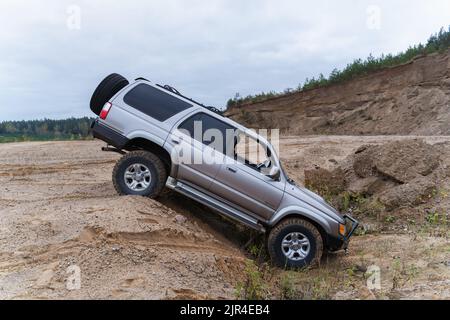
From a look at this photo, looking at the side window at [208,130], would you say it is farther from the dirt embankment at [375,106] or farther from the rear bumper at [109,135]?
the dirt embankment at [375,106]

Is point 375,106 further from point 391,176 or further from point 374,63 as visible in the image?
point 391,176

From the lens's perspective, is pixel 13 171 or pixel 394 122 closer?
pixel 13 171

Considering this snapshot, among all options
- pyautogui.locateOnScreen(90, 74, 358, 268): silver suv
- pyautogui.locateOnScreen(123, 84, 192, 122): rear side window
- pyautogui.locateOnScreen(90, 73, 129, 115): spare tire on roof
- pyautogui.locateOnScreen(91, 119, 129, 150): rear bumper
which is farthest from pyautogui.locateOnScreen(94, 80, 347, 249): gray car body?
pyautogui.locateOnScreen(90, 73, 129, 115): spare tire on roof

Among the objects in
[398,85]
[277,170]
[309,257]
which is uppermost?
[398,85]

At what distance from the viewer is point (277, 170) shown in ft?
24.1

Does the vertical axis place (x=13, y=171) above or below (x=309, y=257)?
above

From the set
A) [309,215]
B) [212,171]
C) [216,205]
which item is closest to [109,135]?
[212,171]

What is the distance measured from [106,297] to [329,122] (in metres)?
21.8

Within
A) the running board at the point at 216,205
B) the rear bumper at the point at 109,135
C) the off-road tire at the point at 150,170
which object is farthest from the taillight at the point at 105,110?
the running board at the point at 216,205

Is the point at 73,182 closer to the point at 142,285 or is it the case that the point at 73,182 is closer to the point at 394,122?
the point at 142,285

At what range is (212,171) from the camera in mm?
7477

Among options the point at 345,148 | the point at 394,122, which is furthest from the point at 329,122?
the point at 345,148

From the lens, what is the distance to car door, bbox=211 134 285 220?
24.5 ft

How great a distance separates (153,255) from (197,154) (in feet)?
6.41
